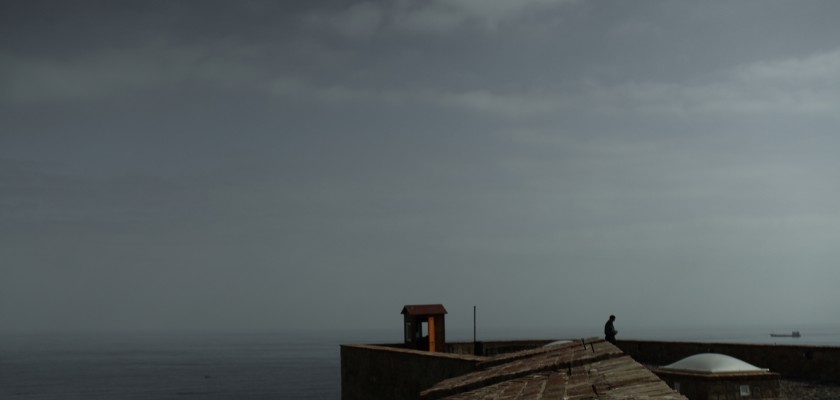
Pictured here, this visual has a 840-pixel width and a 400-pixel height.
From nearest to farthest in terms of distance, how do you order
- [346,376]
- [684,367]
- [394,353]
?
[684,367] < [394,353] < [346,376]

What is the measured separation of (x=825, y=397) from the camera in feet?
63.0

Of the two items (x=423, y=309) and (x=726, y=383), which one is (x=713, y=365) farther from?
(x=423, y=309)

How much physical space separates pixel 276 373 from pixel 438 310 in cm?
10618

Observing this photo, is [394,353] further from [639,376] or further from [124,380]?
[124,380]

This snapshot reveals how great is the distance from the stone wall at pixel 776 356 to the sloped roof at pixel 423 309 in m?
8.76

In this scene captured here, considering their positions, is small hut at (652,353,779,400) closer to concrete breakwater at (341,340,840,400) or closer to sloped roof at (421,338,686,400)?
concrete breakwater at (341,340,840,400)

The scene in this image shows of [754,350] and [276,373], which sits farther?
[276,373]

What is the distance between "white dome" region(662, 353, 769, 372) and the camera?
2030 centimetres

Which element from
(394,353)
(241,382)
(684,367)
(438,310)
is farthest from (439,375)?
(241,382)

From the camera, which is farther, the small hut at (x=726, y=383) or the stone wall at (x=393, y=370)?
the small hut at (x=726, y=383)

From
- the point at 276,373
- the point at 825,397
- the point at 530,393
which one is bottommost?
the point at 276,373

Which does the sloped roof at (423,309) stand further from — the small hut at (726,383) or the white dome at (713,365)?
the small hut at (726,383)

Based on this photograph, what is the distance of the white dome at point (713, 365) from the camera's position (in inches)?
799

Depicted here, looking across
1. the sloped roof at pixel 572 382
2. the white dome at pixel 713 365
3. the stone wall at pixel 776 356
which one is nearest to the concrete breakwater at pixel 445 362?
the stone wall at pixel 776 356
